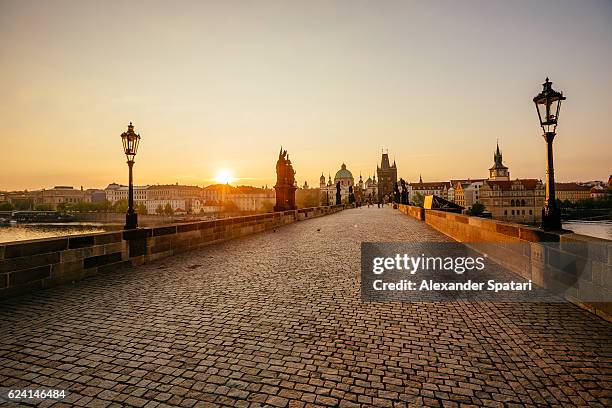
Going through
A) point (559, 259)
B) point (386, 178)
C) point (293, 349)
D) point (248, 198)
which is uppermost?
point (386, 178)

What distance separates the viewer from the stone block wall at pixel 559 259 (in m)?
4.27

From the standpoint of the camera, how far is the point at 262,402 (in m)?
2.59

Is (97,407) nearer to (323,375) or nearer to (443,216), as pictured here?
(323,375)

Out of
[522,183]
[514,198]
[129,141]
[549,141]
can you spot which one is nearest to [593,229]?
[514,198]

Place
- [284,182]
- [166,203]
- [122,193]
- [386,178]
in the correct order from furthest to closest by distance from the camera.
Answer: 1. [122,193]
2. [166,203]
3. [386,178]
4. [284,182]

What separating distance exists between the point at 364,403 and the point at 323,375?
1.67 feet

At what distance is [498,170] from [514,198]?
1148 inches

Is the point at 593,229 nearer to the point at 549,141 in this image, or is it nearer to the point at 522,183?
the point at 522,183

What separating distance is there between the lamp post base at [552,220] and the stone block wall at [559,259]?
0.71ft

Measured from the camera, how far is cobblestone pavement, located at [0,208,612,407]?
8.89ft

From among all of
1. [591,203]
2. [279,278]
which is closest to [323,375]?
[279,278]

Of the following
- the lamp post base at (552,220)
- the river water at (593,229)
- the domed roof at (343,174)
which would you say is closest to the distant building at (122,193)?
the domed roof at (343,174)

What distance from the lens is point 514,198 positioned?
104562mm

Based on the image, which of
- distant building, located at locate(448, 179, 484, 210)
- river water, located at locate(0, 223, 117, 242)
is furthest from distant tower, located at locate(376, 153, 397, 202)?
river water, located at locate(0, 223, 117, 242)
